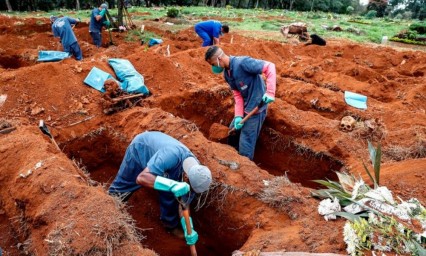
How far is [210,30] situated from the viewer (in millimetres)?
9266

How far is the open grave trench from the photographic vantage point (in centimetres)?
414

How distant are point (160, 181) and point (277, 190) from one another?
1.33 m

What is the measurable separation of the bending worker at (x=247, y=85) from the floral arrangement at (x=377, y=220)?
179cm

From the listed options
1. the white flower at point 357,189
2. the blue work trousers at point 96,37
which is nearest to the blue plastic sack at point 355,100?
the white flower at point 357,189

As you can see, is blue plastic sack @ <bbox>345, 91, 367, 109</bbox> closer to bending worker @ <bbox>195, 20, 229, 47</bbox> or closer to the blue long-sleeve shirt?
bending worker @ <bbox>195, 20, 229, 47</bbox>

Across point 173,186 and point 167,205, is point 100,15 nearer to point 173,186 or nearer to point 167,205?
point 167,205

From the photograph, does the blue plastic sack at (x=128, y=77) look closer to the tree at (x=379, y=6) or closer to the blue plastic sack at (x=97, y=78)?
the blue plastic sack at (x=97, y=78)

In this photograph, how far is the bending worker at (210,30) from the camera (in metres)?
9.13

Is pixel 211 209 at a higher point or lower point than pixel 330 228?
lower

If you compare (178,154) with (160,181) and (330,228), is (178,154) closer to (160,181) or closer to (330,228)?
(160,181)

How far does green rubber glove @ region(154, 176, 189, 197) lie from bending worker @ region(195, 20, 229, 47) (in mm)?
6605

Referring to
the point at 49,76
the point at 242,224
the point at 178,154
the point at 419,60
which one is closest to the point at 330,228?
the point at 242,224

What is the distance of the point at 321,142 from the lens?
5.39m

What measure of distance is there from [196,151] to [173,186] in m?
A: 1.25
